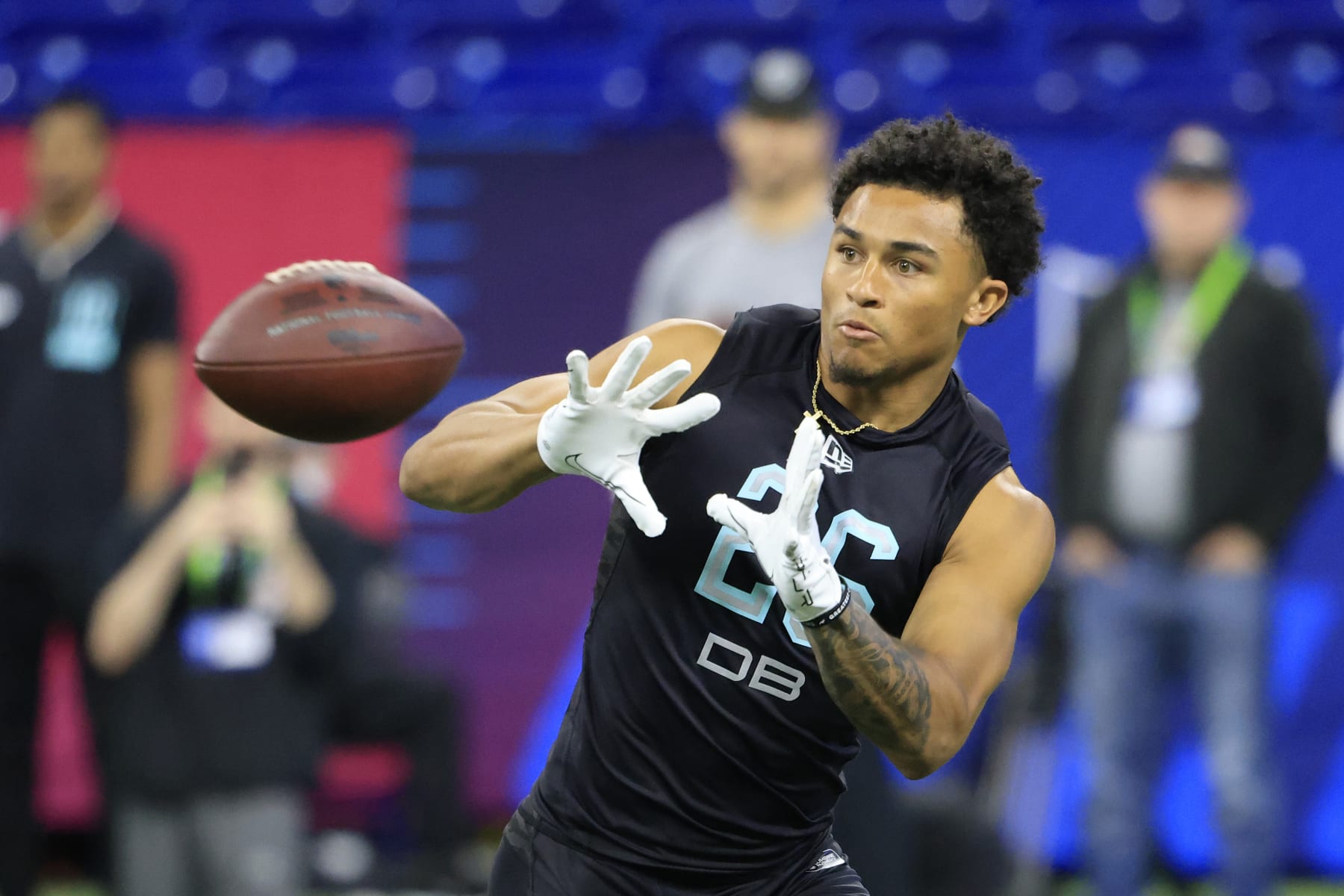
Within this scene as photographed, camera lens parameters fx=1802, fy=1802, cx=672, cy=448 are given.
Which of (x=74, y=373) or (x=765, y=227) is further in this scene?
(x=74, y=373)

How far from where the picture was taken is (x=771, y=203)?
511 cm

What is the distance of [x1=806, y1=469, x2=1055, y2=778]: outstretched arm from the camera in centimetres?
240

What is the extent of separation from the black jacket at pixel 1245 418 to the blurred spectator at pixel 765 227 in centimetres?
120

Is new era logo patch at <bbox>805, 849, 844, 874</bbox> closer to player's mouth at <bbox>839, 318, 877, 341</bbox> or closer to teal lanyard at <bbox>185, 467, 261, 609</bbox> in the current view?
player's mouth at <bbox>839, 318, 877, 341</bbox>

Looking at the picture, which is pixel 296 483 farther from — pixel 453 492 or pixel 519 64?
pixel 453 492

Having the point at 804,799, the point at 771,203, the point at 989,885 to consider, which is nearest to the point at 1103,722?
the point at 989,885

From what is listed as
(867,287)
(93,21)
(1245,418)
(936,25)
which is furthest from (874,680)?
(93,21)

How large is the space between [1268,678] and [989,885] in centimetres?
118

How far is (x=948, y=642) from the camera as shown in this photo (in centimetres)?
258

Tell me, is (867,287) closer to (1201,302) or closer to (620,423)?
(620,423)

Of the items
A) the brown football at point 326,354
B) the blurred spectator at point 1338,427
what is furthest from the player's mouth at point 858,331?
the blurred spectator at point 1338,427

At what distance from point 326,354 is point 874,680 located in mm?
1197

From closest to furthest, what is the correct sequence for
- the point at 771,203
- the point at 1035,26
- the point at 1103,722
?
the point at 771,203 < the point at 1103,722 < the point at 1035,26

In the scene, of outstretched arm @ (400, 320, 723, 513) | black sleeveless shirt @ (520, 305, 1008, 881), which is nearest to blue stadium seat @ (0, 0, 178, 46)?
outstretched arm @ (400, 320, 723, 513)
